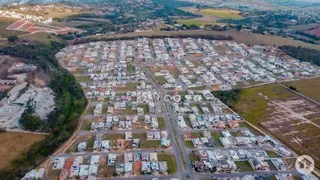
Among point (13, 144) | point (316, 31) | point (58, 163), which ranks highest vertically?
point (316, 31)

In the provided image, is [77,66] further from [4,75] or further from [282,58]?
[282,58]

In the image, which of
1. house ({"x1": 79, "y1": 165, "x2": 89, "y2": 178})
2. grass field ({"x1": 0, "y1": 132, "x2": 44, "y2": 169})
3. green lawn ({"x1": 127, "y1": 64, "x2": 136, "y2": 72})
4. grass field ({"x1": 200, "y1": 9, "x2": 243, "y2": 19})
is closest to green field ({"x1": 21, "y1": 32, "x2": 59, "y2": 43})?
green lawn ({"x1": 127, "y1": 64, "x2": 136, "y2": 72})

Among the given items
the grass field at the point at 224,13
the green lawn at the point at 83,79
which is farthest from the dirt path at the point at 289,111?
the grass field at the point at 224,13

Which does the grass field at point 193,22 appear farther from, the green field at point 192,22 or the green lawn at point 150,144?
the green lawn at point 150,144

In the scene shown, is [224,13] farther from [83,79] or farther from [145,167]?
[145,167]

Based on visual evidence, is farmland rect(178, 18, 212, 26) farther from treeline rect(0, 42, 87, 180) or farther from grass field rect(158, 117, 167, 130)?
grass field rect(158, 117, 167, 130)

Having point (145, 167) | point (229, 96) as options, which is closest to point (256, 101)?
point (229, 96)
